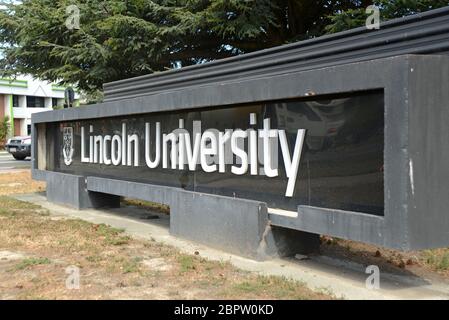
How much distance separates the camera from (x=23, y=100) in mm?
59438

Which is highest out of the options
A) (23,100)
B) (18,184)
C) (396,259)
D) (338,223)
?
(23,100)

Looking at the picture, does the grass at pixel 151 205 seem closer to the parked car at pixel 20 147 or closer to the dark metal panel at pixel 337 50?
the dark metal panel at pixel 337 50

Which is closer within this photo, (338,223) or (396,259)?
(338,223)

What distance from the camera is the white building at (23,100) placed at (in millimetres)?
56719

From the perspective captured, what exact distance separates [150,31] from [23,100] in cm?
5025

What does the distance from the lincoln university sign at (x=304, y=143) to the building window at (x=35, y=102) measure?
5484cm

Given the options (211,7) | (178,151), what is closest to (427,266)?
(178,151)

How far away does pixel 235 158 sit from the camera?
677cm

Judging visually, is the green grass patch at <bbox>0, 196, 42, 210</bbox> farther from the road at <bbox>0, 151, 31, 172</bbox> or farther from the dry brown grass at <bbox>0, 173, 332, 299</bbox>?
the road at <bbox>0, 151, 31, 172</bbox>

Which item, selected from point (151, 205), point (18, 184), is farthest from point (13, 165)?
point (151, 205)

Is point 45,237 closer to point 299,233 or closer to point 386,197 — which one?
point 299,233

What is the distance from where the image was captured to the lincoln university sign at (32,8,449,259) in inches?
185

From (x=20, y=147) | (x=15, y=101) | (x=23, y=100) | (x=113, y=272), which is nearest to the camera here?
(x=113, y=272)

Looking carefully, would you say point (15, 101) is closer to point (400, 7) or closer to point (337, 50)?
point (400, 7)
